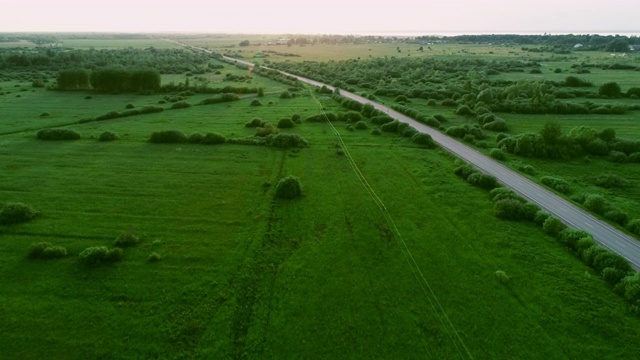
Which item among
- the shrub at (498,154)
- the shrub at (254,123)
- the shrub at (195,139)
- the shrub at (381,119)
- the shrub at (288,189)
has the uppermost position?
the shrub at (381,119)

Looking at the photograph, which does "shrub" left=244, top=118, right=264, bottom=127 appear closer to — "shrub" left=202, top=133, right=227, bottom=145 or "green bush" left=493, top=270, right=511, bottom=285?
"shrub" left=202, top=133, right=227, bottom=145

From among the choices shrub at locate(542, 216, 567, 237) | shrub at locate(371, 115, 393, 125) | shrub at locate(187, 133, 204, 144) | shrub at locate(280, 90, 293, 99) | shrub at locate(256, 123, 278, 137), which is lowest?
shrub at locate(542, 216, 567, 237)

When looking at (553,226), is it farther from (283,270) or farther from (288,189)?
(288,189)

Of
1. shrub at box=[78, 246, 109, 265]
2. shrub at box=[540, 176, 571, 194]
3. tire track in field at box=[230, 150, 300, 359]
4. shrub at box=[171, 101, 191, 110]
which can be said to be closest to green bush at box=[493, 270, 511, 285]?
tire track in field at box=[230, 150, 300, 359]

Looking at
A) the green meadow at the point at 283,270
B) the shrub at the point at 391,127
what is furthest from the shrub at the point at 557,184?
the shrub at the point at 391,127

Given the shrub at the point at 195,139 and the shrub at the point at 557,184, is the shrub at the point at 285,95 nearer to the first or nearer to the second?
the shrub at the point at 195,139

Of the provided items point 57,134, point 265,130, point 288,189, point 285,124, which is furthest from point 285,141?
point 57,134

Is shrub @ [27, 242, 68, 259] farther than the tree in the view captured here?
No
